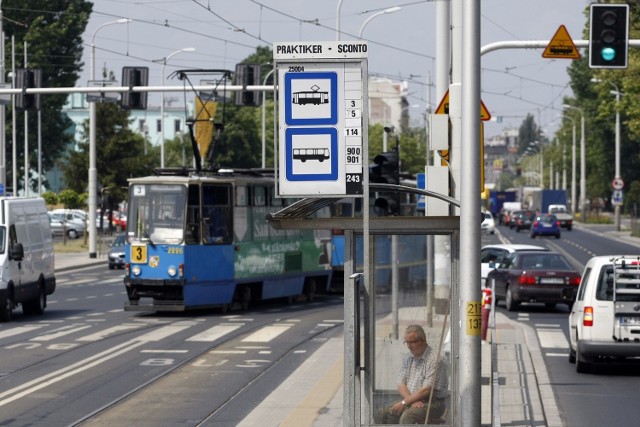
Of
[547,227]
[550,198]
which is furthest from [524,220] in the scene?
[547,227]

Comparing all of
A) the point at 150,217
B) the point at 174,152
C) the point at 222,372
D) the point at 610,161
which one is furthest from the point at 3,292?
the point at 610,161

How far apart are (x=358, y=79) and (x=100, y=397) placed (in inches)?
303

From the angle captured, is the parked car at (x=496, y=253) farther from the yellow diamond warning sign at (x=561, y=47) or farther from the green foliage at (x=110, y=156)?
→ the green foliage at (x=110, y=156)

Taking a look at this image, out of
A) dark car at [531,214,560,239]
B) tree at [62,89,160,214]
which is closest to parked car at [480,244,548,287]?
tree at [62,89,160,214]

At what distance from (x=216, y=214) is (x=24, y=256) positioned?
4102mm

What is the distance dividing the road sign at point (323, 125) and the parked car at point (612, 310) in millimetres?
9353

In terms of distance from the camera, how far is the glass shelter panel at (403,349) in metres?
11.2

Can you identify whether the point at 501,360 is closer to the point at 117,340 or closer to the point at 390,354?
the point at 117,340

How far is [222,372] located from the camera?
19.0 m

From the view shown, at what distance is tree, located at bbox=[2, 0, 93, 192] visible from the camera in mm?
85312

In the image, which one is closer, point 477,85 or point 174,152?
point 477,85

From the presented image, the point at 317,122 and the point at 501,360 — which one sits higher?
the point at 317,122

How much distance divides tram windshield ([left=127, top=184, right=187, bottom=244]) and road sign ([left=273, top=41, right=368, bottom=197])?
18913mm

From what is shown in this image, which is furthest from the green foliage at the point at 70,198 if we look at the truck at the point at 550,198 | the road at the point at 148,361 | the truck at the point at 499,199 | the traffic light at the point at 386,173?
the truck at the point at 499,199
